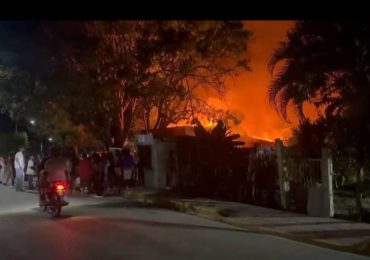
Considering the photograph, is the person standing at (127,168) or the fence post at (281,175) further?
the person standing at (127,168)

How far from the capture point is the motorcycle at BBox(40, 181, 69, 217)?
1580 cm

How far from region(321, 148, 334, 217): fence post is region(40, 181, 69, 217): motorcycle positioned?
630 centimetres

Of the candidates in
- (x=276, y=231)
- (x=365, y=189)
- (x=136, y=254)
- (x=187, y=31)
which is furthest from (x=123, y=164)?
(x=136, y=254)

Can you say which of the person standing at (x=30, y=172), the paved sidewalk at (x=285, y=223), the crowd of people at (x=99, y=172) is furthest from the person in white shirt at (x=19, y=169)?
the paved sidewalk at (x=285, y=223)

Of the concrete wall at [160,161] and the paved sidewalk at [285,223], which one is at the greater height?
the concrete wall at [160,161]

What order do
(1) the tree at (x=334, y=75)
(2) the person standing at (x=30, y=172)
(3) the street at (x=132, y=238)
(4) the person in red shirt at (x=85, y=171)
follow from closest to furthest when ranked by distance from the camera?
(3) the street at (x=132, y=238)
(1) the tree at (x=334, y=75)
(4) the person in red shirt at (x=85, y=171)
(2) the person standing at (x=30, y=172)

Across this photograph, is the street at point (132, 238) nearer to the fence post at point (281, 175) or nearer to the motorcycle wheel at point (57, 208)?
the motorcycle wheel at point (57, 208)

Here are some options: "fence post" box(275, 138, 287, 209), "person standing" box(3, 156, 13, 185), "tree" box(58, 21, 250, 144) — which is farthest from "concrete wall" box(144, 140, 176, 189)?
"person standing" box(3, 156, 13, 185)

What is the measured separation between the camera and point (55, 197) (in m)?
15.8

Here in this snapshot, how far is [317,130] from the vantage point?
15.8 metres

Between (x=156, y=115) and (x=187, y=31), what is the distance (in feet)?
23.7

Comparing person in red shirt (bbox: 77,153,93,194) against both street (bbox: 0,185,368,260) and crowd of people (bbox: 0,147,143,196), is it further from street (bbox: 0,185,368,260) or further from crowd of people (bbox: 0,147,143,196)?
street (bbox: 0,185,368,260)

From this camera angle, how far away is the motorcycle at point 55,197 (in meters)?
15.8

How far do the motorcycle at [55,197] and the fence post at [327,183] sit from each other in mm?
6299
